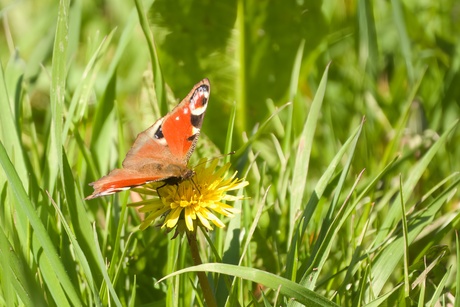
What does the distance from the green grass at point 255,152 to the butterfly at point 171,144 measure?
0.41 feet

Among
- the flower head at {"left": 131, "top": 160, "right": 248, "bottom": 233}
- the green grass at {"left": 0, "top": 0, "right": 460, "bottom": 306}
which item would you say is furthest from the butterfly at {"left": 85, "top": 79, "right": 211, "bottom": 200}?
the green grass at {"left": 0, "top": 0, "right": 460, "bottom": 306}

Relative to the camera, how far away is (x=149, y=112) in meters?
2.06

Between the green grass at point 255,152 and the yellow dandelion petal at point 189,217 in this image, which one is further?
the green grass at point 255,152

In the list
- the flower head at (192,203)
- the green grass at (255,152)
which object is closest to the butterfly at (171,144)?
the flower head at (192,203)

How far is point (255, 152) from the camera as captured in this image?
2131mm

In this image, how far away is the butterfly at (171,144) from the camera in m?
1.37

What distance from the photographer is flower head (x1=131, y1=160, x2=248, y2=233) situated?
1288 millimetres

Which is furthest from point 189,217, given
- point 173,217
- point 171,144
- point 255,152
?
point 255,152

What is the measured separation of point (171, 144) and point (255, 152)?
24.7 inches

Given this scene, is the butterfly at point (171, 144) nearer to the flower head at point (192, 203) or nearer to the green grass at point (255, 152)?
the flower head at point (192, 203)

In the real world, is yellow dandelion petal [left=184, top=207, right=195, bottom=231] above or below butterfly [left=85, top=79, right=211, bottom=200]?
below

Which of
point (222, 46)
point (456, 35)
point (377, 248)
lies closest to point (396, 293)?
point (377, 248)

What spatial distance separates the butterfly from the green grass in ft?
0.41

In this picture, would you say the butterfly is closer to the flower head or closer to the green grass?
the flower head
